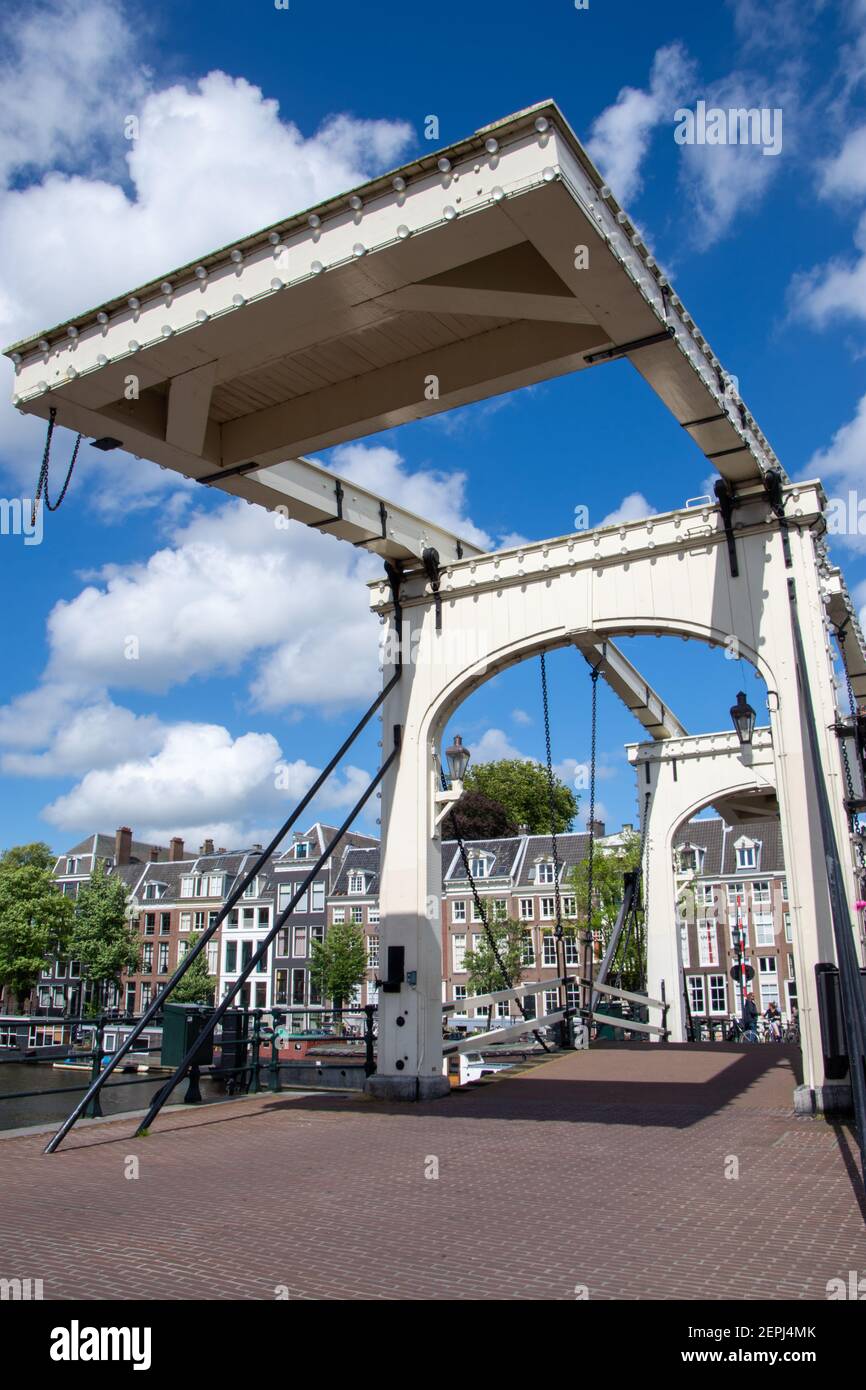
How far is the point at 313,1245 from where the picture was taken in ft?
17.4

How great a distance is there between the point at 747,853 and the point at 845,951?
4636cm

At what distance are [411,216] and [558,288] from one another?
144cm

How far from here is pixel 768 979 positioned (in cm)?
4766

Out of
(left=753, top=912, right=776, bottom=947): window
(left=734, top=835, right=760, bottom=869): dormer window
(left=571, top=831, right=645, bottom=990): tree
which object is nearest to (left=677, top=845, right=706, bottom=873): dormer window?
(left=734, top=835, right=760, bottom=869): dormer window

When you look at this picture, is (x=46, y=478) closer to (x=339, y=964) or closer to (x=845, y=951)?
(x=845, y=951)

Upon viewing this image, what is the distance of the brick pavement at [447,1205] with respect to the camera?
15.4 ft

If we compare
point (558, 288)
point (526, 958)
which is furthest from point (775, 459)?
point (526, 958)

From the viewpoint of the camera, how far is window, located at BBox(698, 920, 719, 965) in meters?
49.6

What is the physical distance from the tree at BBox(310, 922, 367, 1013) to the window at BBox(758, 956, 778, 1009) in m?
21.3

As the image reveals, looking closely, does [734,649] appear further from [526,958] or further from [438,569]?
[526,958]

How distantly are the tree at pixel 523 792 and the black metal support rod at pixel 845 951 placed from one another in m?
52.7

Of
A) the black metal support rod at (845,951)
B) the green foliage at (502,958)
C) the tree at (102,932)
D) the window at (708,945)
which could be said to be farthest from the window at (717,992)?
the black metal support rod at (845,951)

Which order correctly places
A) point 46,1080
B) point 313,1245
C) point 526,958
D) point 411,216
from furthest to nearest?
point 526,958, point 46,1080, point 411,216, point 313,1245

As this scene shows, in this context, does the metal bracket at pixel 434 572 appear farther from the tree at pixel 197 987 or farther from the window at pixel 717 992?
the tree at pixel 197 987
